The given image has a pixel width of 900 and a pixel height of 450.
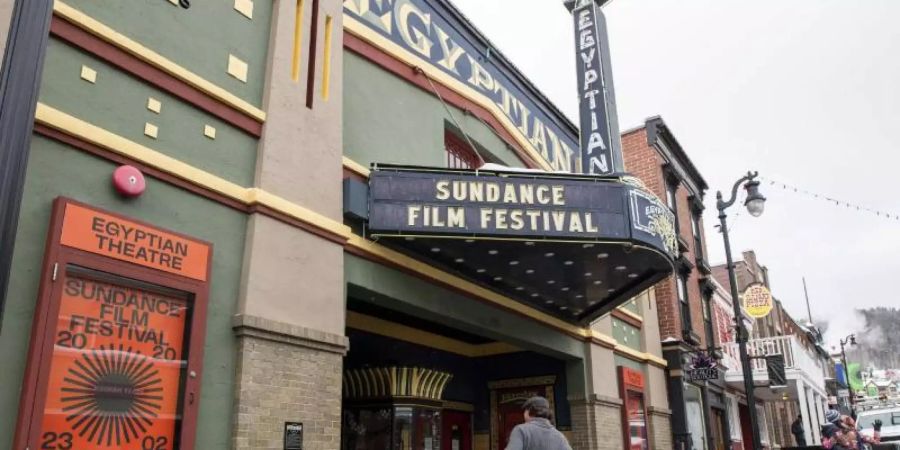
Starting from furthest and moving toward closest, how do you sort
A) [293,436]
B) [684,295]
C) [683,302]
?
[684,295] → [683,302] → [293,436]

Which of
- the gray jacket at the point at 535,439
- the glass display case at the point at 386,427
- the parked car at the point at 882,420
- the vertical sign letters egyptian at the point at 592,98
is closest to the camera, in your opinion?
the gray jacket at the point at 535,439

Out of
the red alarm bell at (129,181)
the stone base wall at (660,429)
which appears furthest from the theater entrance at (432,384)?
the red alarm bell at (129,181)

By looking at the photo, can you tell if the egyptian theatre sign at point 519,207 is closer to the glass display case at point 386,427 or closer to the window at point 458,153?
the window at point 458,153

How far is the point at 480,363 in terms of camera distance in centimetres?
1605

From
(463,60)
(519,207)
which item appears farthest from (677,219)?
(519,207)

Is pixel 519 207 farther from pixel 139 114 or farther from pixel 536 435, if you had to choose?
pixel 139 114

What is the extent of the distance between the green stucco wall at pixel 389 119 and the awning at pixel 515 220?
2.71 ft

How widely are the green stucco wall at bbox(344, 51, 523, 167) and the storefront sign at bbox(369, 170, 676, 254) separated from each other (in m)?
0.92

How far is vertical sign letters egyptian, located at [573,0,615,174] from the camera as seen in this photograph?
13477mm

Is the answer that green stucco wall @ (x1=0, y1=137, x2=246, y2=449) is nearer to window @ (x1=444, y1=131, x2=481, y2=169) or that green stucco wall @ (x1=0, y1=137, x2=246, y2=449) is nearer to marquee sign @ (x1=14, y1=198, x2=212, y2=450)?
marquee sign @ (x1=14, y1=198, x2=212, y2=450)

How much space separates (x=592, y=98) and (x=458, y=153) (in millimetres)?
2926

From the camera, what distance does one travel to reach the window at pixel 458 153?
12977 mm

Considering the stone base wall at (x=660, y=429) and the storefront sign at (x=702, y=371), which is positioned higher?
the storefront sign at (x=702, y=371)

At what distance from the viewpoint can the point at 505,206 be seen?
973 cm
